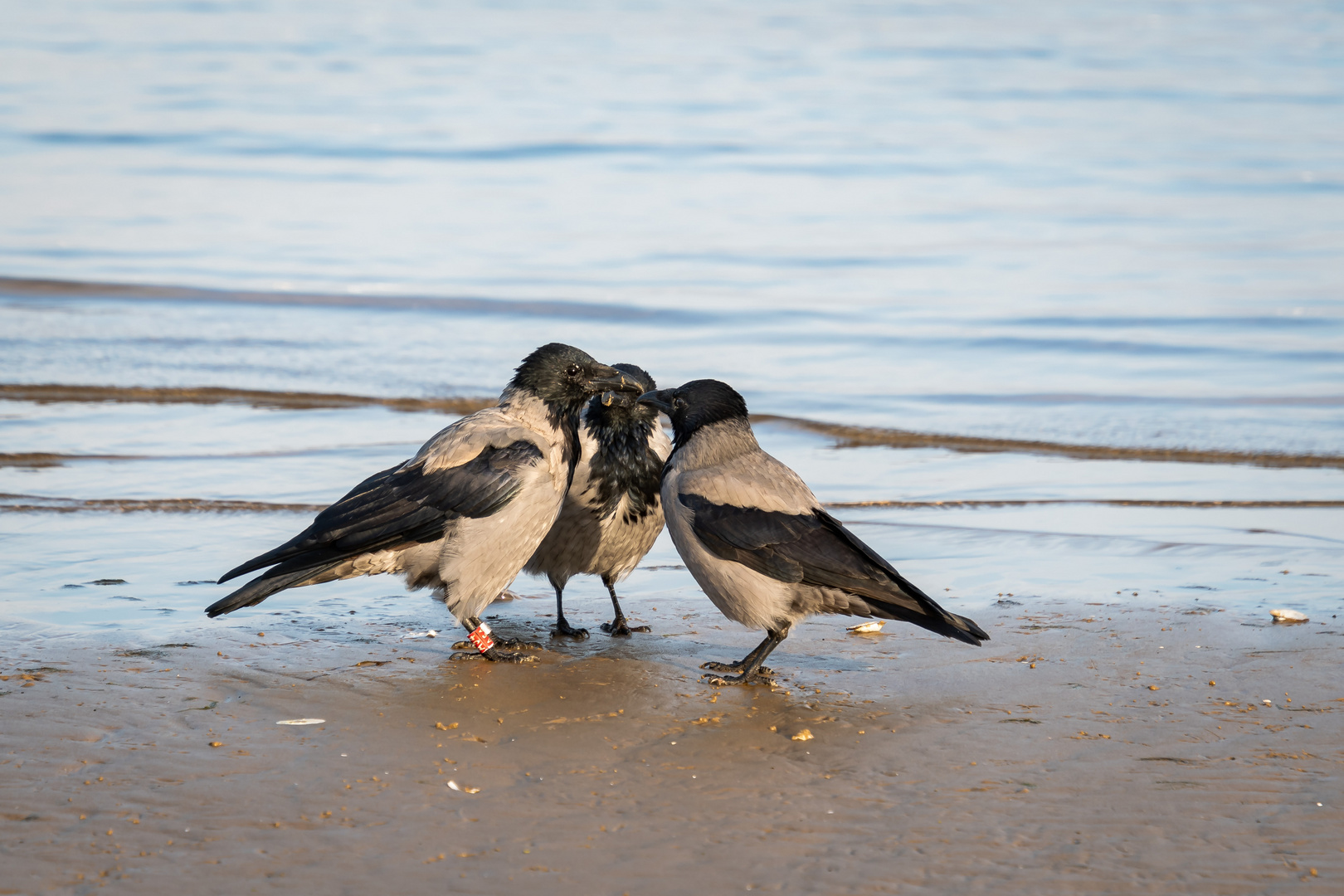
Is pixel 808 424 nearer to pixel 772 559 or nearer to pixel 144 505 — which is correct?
pixel 144 505

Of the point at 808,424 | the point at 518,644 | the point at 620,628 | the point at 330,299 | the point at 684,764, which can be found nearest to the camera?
the point at 684,764

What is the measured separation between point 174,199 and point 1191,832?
17729 millimetres

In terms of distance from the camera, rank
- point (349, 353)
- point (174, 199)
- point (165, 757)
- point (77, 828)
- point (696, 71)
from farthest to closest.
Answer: point (696, 71) < point (174, 199) < point (349, 353) < point (165, 757) < point (77, 828)

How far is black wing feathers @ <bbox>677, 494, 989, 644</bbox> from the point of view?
188 inches

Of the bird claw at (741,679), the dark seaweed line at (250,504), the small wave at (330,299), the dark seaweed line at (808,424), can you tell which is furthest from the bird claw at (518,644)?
the small wave at (330,299)

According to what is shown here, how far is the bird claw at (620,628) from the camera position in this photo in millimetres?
5484

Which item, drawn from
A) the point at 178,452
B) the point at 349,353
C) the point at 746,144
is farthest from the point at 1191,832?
the point at 746,144

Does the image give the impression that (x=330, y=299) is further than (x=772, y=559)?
Yes

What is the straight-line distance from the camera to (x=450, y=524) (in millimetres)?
5234

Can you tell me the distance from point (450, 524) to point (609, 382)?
0.90 meters

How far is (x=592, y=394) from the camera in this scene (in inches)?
223

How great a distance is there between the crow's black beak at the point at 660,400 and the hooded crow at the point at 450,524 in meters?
0.39

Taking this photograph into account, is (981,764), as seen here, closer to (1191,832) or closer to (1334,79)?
(1191,832)

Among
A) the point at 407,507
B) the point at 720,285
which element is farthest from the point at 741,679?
the point at 720,285
